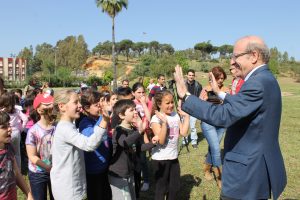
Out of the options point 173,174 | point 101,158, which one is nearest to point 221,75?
point 173,174

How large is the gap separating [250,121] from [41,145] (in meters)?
2.29

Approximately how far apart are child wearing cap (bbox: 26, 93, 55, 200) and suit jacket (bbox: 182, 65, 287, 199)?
6.08 ft

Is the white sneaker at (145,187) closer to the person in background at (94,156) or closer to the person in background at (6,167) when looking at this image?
the person in background at (94,156)

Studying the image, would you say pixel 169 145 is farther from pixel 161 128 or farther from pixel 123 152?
pixel 123 152

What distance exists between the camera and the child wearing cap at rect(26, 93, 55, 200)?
362cm

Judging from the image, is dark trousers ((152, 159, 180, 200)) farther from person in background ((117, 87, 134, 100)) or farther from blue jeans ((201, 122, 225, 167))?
blue jeans ((201, 122, 225, 167))

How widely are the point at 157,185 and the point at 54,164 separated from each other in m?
1.64

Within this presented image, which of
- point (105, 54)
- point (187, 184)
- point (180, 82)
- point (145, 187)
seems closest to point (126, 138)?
point (180, 82)

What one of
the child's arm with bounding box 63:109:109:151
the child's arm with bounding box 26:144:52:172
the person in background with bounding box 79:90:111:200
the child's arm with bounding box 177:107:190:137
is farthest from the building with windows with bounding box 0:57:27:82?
the child's arm with bounding box 63:109:109:151

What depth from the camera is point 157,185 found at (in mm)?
→ 4434

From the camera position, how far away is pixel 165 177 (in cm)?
441

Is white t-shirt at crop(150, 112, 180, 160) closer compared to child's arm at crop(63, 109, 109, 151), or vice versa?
child's arm at crop(63, 109, 109, 151)

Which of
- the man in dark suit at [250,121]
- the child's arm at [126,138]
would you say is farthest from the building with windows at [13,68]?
the man in dark suit at [250,121]

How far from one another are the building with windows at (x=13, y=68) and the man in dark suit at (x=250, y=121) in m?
95.3
